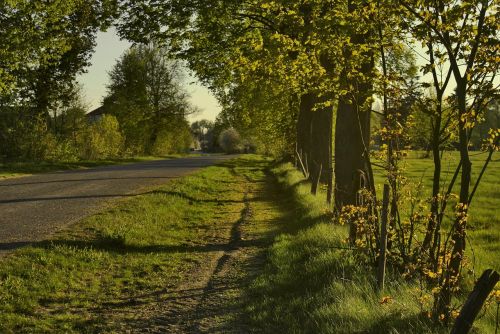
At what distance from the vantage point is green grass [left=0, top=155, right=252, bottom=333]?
6305 mm

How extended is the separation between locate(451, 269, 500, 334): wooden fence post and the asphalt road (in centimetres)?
761

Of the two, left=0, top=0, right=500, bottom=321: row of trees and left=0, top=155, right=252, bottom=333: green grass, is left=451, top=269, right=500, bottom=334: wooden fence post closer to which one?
left=0, top=0, right=500, bottom=321: row of trees

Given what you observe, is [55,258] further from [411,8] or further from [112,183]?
[112,183]

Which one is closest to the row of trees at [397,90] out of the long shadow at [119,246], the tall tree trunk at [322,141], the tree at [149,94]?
the long shadow at [119,246]

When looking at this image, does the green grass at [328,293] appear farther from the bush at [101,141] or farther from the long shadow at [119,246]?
the bush at [101,141]

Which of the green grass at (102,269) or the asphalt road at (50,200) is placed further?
the asphalt road at (50,200)

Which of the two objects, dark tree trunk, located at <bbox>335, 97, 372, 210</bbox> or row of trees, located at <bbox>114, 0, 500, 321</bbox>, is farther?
dark tree trunk, located at <bbox>335, 97, 372, 210</bbox>

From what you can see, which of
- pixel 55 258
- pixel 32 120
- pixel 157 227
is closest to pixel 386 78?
pixel 55 258


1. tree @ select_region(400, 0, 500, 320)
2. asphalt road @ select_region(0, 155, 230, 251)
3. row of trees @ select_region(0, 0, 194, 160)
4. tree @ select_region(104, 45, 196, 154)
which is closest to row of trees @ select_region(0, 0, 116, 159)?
row of trees @ select_region(0, 0, 194, 160)

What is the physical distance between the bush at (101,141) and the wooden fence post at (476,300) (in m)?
35.3

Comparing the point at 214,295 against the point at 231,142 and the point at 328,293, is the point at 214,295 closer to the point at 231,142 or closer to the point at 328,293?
the point at 328,293

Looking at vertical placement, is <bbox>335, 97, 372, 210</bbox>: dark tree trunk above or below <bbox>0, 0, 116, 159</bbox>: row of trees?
below

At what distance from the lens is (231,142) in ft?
364

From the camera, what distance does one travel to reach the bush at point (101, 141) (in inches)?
1453
